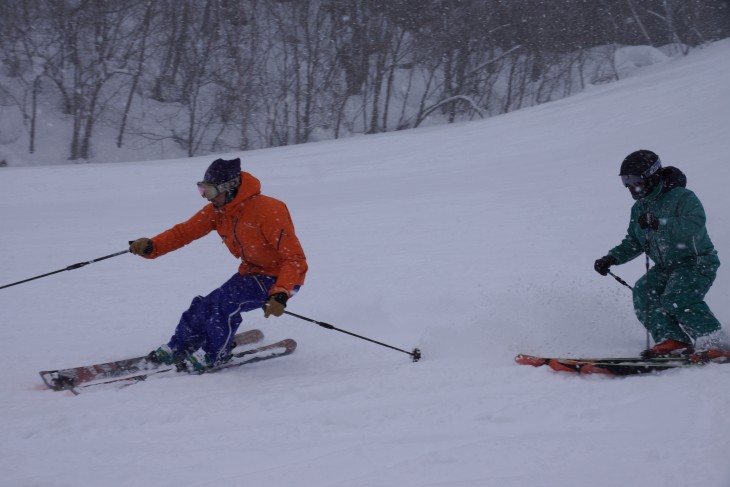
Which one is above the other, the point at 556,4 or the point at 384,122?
the point at 556,4

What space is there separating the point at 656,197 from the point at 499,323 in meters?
1.59

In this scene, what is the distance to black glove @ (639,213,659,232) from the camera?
436cm

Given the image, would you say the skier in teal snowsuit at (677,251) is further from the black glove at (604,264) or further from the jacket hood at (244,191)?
the jacket hood at (244,191)

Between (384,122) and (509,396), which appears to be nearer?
(509,396)

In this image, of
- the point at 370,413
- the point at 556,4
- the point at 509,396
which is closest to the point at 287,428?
the point at 370,413

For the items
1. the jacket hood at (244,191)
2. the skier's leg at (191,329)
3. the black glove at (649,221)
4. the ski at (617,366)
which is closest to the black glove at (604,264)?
the black glove at (649,221)

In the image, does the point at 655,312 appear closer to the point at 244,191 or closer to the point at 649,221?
the point at 649,221

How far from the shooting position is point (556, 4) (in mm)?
23812

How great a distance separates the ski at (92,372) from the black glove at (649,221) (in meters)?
3.69

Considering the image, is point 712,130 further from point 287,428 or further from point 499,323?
point 287,428

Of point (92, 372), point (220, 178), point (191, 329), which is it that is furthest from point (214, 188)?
point (92, 372)

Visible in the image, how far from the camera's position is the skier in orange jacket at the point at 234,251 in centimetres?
423

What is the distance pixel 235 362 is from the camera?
4680 mm

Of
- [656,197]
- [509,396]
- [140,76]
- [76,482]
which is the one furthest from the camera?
[140,76]
